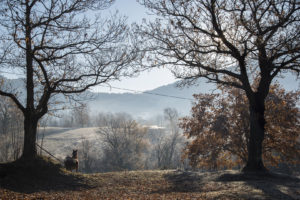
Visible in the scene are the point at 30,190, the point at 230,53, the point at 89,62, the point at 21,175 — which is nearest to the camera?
the point at 30,190

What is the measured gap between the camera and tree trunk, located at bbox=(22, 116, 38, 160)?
535 inches

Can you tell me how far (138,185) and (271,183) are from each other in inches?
231

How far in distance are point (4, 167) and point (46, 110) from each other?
142 inches

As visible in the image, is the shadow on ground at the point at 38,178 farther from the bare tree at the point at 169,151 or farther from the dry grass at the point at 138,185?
the bare tree at the point at 169,151

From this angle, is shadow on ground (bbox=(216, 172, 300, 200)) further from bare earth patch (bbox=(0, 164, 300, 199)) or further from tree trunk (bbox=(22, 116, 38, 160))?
tree trunk (bbox=(22, 116, 38, 160))

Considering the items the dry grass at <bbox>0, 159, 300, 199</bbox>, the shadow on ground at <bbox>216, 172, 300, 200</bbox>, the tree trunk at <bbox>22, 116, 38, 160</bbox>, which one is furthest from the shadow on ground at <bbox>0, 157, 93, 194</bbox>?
the shadow on ground at <bbox>216, 172, 300, 200</bbox>

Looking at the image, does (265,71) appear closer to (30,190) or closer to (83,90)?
(83,90)

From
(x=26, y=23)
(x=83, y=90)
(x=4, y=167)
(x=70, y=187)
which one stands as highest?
(x=26, y=23)

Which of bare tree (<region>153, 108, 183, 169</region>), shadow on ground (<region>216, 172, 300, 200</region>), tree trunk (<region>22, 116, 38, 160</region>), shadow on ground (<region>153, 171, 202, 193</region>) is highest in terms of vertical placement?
tree trunk (<region>22, 116, 38, 160</region>)

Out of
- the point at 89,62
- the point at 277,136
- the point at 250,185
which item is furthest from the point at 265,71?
the point at 277,136

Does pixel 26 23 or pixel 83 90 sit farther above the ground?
pixel 26 23

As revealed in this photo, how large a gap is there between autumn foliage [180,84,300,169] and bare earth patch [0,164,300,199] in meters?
9.90

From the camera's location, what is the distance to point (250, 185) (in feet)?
36.1

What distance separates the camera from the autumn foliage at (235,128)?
2275cm
